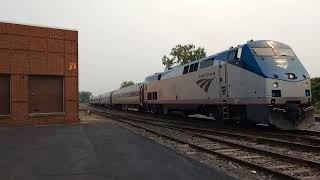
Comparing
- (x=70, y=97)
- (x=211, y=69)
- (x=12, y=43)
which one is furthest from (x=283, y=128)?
A: (x=12, y=43)

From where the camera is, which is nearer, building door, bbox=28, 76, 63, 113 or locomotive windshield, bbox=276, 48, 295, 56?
locomotive windshield, bbox=276, 48, 295, 56

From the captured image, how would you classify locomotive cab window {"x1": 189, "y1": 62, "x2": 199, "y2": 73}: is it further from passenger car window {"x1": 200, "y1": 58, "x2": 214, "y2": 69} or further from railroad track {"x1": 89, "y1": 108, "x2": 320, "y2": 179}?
railroad track {"x1": 89, "y1": 108, "x2": 320, "y2": 179}

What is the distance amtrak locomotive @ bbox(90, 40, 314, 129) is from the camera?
51.6 feet

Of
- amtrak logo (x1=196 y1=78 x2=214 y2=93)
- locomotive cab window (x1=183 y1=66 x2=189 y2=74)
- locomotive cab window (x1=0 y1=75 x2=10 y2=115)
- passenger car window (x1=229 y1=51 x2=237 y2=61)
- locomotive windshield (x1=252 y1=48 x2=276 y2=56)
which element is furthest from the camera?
locomotive cab window (x1=183 y1=66 x2=189 y2=74)

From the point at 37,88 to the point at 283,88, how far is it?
Answer: 548 inches

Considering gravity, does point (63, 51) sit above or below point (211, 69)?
above

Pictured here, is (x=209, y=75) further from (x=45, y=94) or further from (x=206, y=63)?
(x=45, y=94)

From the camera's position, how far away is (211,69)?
801 inches

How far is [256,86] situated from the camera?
16203mm

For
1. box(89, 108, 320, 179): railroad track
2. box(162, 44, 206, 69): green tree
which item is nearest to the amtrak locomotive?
box(89, 108, 320, 179): railroad track

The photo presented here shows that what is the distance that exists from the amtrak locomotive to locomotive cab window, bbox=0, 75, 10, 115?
34.0 ft

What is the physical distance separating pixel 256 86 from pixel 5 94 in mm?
13766

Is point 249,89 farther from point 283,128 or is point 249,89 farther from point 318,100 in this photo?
point 318,100

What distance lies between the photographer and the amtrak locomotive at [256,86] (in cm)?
1572
